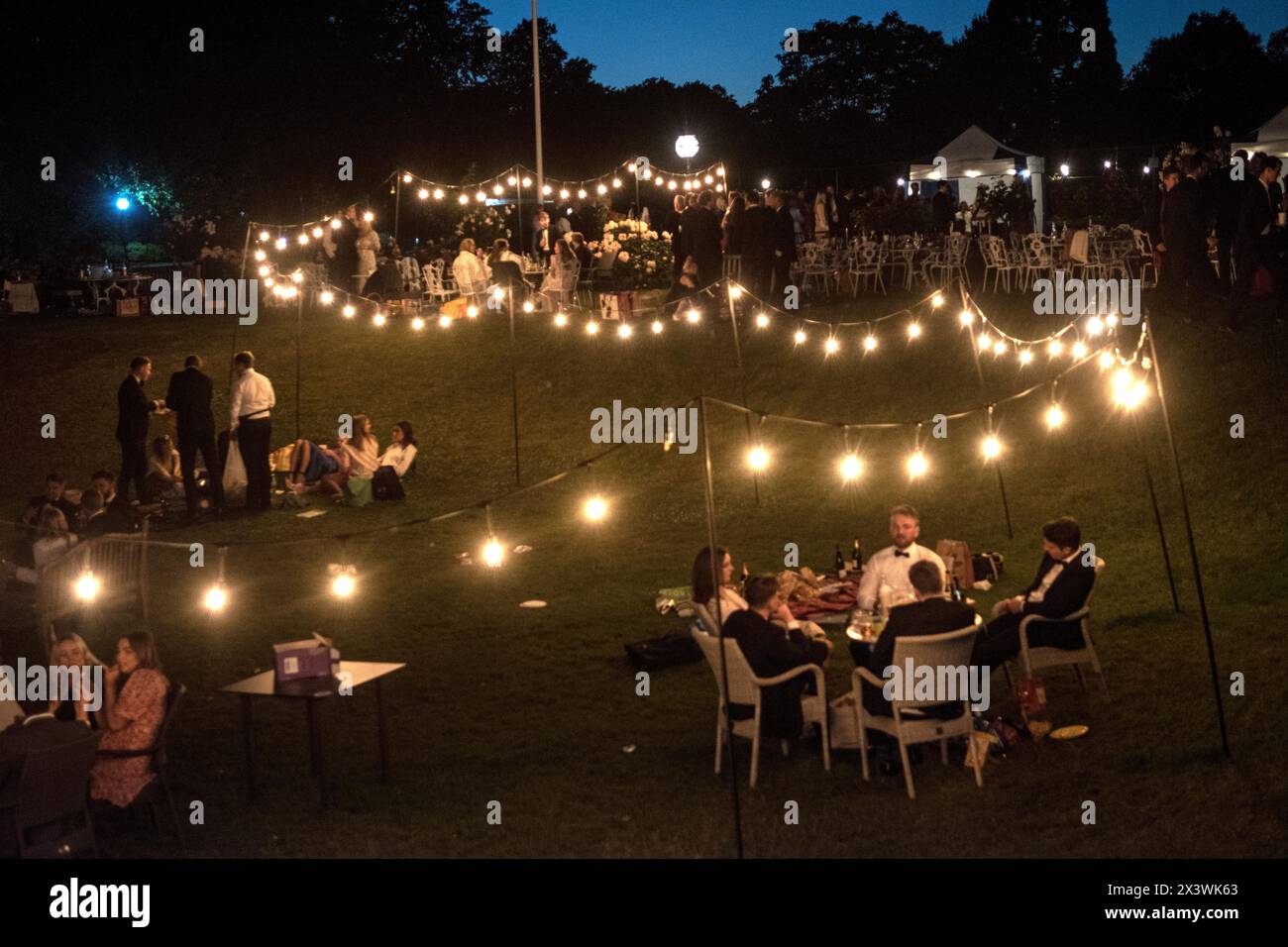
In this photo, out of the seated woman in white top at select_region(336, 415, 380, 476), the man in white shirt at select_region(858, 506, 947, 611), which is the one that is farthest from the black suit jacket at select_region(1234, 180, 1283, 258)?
the seated woman in white top at select_region(336, 415, 380, 476)

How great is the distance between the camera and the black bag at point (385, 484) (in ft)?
52.3

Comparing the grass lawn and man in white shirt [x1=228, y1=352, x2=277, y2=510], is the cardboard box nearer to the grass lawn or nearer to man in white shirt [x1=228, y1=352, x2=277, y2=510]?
the grass lawn

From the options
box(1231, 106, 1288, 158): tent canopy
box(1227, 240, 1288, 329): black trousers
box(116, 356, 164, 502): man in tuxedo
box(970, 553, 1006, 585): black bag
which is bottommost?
box(970, 553, 1006, 585): black bag

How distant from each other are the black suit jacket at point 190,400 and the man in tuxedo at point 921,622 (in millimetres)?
9562

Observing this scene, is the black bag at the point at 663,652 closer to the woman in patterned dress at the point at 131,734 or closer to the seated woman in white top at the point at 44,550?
the woman in patterned dress at the point at 131,734

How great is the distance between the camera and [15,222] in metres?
36.6

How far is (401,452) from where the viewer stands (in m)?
16.5

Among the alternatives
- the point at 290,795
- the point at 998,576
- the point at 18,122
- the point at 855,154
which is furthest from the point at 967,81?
the point at 290,795

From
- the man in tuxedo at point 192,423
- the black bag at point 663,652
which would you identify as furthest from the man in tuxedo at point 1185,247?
the man in tuxedo at point 192,423

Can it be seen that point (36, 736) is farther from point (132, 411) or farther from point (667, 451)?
point (667, 451)

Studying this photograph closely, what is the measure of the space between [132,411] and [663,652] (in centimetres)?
810

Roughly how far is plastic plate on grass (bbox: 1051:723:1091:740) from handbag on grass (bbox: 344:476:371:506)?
945 centimetres

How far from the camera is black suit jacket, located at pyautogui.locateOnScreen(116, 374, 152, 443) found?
A: 15234 mm
